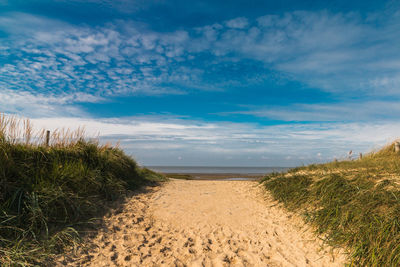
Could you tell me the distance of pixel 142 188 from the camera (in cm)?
896

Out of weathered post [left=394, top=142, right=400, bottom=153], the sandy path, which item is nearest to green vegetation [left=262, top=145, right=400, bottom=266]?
the sandy path

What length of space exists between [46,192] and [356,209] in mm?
6207

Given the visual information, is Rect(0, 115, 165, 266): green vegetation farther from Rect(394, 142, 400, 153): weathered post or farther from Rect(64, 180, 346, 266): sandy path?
Rect(394, 142, 400, 153): weathered post

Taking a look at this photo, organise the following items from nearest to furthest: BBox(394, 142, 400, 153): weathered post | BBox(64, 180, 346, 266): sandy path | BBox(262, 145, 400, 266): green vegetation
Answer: BBox(262, 145, 400, 266): green vegetation → BBox(64, 180, 346, 266): sandy path → BBox(394, 142, 400, 153): weathered post

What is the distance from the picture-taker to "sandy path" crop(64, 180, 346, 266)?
4477mm

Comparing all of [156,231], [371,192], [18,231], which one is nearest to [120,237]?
[156,231]

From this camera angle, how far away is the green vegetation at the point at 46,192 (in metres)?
4.28

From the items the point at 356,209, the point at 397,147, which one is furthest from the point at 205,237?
the point at 397,147

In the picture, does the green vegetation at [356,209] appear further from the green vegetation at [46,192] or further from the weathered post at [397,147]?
the weathered post at [397,147]

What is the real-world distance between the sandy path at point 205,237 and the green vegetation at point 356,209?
335 mm

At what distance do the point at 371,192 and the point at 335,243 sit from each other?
161 cm

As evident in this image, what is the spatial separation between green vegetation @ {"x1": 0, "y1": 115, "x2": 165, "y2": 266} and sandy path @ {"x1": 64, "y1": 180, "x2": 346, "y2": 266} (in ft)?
2.01

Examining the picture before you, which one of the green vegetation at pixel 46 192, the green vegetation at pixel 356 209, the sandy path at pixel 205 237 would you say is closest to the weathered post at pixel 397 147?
the green vegetation at pixel 356 209

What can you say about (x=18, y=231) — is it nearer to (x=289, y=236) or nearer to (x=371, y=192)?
(x=289, y=236)
